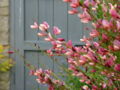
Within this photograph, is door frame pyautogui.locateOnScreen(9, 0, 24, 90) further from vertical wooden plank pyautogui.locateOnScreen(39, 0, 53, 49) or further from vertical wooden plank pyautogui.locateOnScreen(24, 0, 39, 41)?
vertical wooden plank pyautogui.locateOnScreen(39, 0, 53, 49)

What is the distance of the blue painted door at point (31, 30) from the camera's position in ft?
17.0

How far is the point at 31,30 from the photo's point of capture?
5273 millimetres

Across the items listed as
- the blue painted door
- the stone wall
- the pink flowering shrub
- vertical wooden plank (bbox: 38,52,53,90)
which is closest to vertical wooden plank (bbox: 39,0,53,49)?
the blue painted door

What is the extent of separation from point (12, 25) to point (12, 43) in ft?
0.80

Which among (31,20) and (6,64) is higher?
(31,20)

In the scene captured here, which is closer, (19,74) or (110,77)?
(110,77)

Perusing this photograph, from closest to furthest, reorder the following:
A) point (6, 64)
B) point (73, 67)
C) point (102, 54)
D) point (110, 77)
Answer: point (102, 54), point (110, 77), point (73, 67), point (6, 64)

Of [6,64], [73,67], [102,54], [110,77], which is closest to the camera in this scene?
[102,54]

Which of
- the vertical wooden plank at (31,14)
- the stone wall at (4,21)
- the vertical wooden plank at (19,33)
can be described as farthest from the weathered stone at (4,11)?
the vertical wooden plank at (31,14)

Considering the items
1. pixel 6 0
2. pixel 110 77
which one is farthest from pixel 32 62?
pixel 110 77

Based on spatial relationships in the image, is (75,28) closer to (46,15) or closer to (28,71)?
(46,15)

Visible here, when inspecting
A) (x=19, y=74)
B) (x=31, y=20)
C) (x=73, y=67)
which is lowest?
(x=19, y=74)

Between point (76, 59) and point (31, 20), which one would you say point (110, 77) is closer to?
point (76, 59)

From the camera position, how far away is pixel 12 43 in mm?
5227
